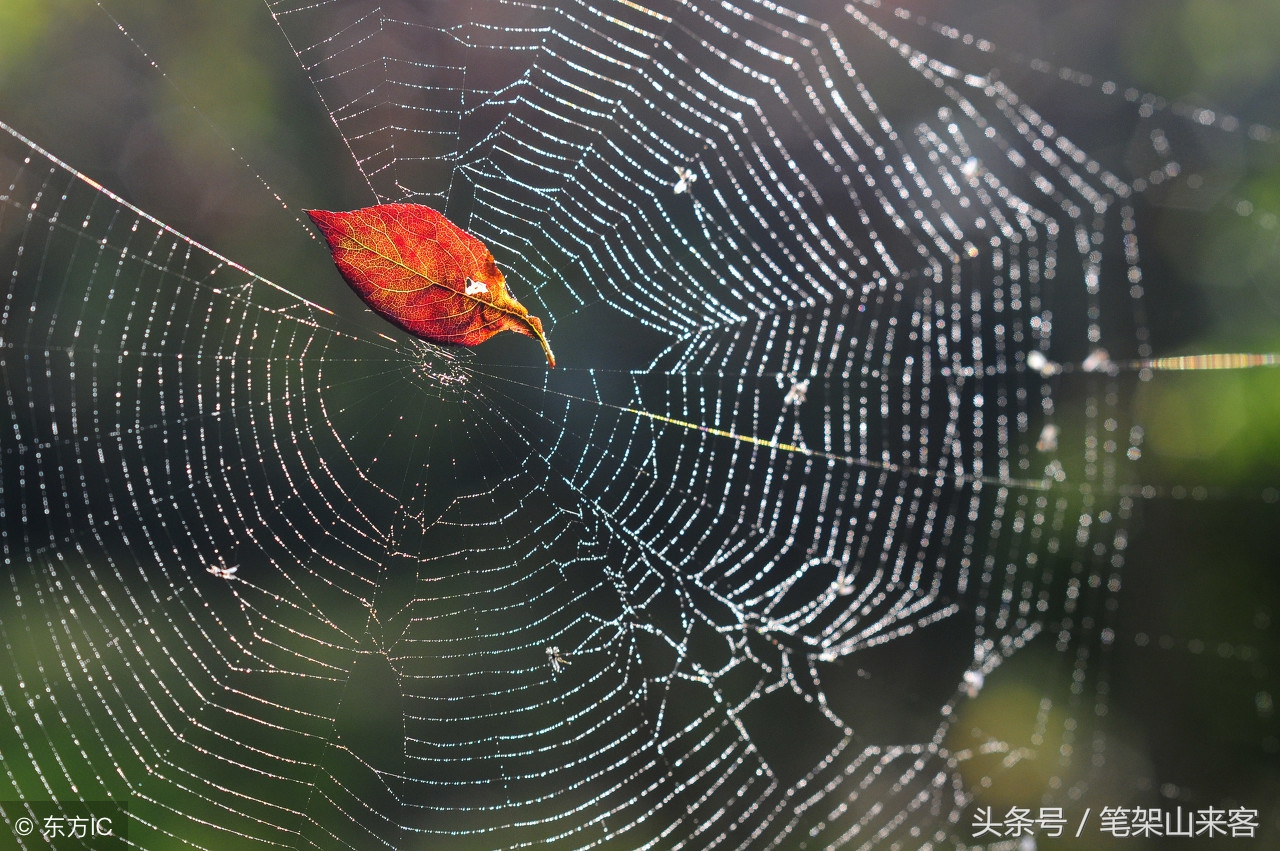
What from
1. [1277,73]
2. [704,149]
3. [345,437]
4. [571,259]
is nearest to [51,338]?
[345,437]

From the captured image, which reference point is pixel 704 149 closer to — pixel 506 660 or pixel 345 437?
pixel 345 437

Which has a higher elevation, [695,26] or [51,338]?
[695,26]

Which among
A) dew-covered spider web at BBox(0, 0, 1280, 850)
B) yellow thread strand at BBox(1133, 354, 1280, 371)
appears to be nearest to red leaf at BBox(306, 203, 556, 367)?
dew-covered spider web at BBox(0, 0, 1280, 850)

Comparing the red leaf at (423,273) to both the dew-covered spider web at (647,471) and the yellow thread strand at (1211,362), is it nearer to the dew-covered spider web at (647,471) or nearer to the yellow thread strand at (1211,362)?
the dew-covered spider web at (647,471)

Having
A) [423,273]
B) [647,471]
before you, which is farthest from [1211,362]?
[423,273]

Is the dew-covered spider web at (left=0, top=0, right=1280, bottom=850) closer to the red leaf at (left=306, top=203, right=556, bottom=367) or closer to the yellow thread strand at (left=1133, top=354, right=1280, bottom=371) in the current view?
the yellow thread strand at (left=1133, top=354, right=1280, bottom=371)

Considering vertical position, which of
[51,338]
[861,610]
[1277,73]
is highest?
[1277,73]

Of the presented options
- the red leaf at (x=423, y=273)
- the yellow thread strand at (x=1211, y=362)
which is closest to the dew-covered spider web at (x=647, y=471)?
the yellow thread strand at (x=1211, y=362)
